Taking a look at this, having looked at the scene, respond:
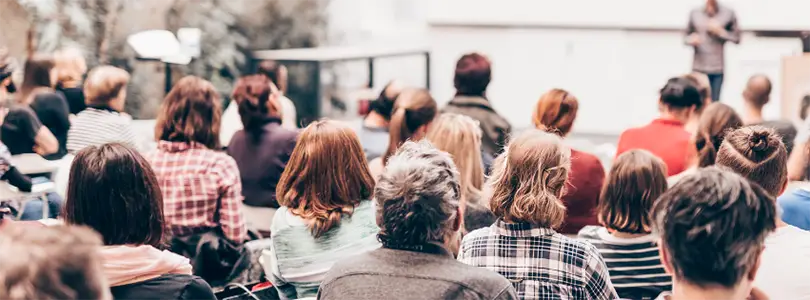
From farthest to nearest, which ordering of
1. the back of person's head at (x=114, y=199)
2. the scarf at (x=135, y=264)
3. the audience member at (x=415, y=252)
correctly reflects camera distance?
the back of person's head at (x=114, y=199) < the scarf at (x=135, y=264) < the audience member at (x=415, y=252)

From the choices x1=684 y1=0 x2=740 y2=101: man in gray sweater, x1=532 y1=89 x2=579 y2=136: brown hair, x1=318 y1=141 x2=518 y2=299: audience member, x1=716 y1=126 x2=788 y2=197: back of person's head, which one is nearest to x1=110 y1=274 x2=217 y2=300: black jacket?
x1=318 y1=141 x2=518 y2=299: audience member

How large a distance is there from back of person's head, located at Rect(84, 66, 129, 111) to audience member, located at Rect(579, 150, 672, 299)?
273 centimetres

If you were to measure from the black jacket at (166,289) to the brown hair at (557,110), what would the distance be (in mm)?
2199

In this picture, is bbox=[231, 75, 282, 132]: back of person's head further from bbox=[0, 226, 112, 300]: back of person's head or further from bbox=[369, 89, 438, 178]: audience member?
bbox=[0, 226, 112, 300]: back of person's head

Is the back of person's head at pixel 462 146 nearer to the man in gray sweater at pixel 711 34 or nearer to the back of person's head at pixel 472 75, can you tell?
the back of person's head at pixel 472 75

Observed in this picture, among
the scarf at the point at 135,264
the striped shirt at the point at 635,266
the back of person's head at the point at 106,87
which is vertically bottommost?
the striped shirt at the point at 635,266

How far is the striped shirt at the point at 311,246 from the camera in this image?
9.57ft

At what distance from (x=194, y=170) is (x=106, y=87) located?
1.37m

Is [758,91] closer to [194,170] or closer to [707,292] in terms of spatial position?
[194,170]

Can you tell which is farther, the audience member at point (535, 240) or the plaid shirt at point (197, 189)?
the plaid shirt at point (197, 189)

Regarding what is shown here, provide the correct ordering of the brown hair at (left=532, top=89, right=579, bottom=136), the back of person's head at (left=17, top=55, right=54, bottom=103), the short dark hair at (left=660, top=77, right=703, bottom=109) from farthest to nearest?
the back of person's head at (left=17, top=55, right=54, bottom=103) < the short dark hair at (left=660, top=77, right=703, bottom=109) < the brown hair at (left=532, top=89, right=579, bottom=136)

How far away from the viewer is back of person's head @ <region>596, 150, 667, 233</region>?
3.05m

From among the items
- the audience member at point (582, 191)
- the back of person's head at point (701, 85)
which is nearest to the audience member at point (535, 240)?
the audience member at point (582, 191)

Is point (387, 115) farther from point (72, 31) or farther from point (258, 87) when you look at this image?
point (72, 31)
